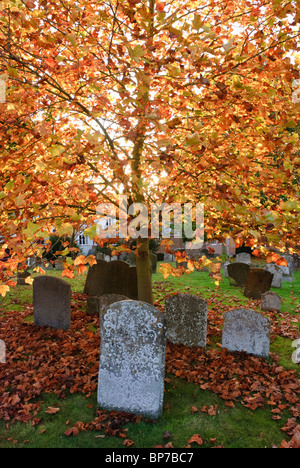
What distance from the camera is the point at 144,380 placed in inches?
182

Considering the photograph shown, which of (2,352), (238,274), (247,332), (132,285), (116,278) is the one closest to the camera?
(2,352)

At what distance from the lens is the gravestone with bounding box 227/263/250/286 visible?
1402 centimetres

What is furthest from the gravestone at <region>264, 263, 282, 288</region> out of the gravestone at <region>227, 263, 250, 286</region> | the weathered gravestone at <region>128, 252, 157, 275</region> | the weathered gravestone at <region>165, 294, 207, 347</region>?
the weathered gravestone at <region>165, 294, 207, 347</region>

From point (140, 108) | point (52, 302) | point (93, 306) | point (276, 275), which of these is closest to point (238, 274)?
point (276, 275)

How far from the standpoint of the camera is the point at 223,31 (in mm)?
7027

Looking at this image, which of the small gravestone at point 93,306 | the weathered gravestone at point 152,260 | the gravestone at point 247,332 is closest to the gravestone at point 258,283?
the gravestone at point 247,332

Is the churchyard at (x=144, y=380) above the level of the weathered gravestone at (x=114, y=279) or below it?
below

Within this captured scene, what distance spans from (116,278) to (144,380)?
5676 millimetres

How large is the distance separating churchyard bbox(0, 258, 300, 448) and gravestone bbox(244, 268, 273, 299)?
374 cm

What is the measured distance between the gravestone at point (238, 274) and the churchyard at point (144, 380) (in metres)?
6.14

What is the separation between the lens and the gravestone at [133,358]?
4590 millimetres

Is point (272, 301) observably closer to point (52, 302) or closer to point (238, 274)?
point (238, 274)

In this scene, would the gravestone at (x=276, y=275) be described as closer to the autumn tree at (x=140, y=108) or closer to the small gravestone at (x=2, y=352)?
the autumn tree at (x=140, y=108)

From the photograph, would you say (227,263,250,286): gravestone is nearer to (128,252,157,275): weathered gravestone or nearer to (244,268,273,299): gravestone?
(244,268,273,299): gravestone
